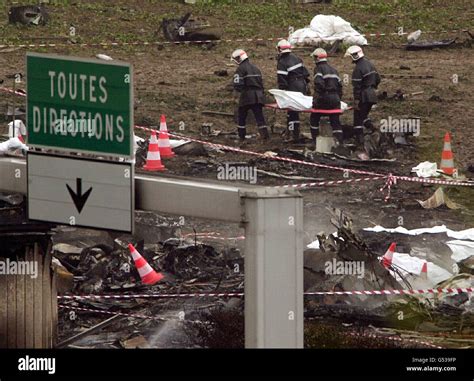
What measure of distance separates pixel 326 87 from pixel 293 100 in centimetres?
58

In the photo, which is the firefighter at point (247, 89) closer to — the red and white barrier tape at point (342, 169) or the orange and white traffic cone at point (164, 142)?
the red and white barrier tape at point (342, 169)

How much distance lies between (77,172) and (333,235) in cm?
731

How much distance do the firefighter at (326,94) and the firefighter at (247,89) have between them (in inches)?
33.0

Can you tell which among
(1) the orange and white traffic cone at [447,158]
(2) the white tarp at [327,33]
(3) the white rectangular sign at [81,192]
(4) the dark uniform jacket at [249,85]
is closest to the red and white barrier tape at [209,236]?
(1) the orange and white traffic cone at [447,158]

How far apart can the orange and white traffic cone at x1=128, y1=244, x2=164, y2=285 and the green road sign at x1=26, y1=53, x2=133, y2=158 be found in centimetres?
663

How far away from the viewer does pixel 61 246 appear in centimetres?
2125

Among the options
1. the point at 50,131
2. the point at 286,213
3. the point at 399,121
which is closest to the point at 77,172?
the point at 50,131

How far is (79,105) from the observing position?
13406 millimetres

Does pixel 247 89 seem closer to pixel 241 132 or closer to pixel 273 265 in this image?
pixel 241 132

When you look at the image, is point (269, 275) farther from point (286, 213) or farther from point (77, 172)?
point (77, 172)

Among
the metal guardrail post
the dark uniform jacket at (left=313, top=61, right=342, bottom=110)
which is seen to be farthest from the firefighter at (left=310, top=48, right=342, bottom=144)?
the metal guardrail post

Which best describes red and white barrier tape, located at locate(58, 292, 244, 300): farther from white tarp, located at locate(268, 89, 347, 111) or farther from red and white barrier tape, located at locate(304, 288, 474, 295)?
white tarp, located at locate(268, 89, 347, 111)

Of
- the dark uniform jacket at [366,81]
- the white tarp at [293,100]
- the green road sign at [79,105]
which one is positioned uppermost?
the dark uniform jacket at [366,81]

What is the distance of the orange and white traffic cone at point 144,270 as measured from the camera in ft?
66.6
